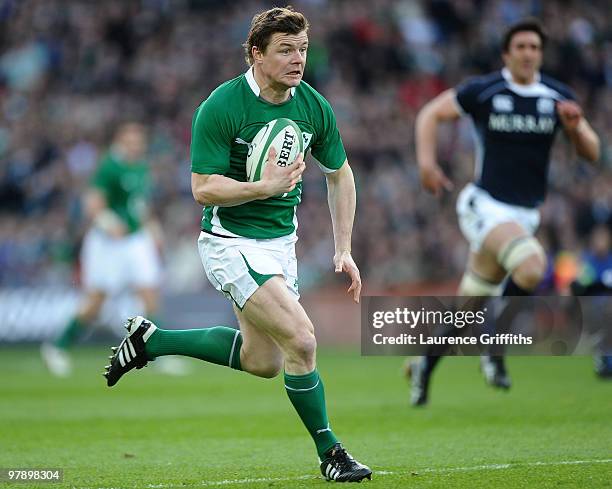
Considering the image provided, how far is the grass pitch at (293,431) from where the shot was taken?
631 cm

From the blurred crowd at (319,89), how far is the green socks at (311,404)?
12508 millimetres

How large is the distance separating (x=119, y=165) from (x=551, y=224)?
25.1 ft

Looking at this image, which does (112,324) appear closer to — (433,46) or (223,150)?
(433,46)

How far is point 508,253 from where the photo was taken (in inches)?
379

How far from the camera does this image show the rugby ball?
6480 millimetres

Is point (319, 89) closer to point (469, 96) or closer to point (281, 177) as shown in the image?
point (469, 96)

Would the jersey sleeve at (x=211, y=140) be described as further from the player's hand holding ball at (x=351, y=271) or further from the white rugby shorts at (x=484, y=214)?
the white rugby shorts at (x=484, y=214)

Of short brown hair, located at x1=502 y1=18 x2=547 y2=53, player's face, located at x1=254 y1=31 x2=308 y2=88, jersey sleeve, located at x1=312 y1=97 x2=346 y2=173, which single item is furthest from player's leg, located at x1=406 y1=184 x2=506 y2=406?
player's face, located at x1=254 y1=31 x2=308 y2=88

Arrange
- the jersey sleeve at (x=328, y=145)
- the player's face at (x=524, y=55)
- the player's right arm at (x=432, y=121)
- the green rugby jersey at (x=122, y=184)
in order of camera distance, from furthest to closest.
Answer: the green rugby jersey at (x=122, y=184) < the player's right arm at (x=432, y=121) < the player's face at (x=524, y=55) < the jersey sleeve at (x=328, y=145)

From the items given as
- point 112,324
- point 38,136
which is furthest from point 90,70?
point 112,324

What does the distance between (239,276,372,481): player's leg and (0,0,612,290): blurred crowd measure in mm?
12509

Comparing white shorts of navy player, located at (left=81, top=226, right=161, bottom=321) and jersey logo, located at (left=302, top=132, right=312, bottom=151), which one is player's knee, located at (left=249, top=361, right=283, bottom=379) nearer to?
jersey logo, located at (left=302, top=132, right=312, bottom=151)

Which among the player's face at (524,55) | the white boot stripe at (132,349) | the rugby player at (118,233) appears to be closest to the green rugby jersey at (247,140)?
the white boot stripe at (132,349)

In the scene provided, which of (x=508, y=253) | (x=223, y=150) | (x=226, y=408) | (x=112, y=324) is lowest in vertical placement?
(x=112, y=324)
